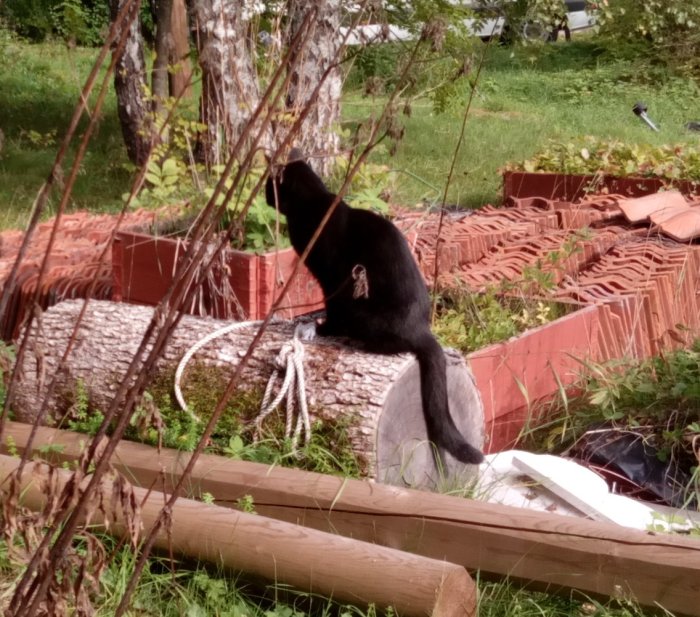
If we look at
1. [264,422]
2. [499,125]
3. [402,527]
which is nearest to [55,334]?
[264,422]

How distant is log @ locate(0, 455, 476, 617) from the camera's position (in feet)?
8.18

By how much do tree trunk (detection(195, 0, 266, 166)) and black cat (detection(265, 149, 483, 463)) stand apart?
1.44 m

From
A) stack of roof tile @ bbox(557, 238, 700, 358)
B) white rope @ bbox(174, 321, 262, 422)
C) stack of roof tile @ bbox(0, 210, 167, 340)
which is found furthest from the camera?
stack of roof tile @ bbox(0, 210, 167, 340)

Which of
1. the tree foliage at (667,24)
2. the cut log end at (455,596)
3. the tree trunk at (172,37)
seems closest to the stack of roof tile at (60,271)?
the cut log end at (455,596)

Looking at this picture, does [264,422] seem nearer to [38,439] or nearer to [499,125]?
[38,439]

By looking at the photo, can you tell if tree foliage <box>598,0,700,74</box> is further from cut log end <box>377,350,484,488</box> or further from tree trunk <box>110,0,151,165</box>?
cut log end <box>377,350,484,488</box>

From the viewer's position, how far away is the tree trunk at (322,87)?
5.74 meters

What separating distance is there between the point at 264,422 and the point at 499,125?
36.2 ft

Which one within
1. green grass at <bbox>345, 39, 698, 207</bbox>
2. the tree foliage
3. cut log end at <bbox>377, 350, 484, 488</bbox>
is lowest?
cut log end at <bbox>377, 350, 484, 488</bbox>

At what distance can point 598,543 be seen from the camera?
2684mm

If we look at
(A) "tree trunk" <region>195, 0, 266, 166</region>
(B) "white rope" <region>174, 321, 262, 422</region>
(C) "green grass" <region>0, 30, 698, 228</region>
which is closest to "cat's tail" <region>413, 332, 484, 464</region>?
(B) "white rope" <region>174, 321, 262, 422</region>

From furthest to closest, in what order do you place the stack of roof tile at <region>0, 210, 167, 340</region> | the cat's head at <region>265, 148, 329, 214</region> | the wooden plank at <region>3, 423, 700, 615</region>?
the stack of roof tile at <region>0, 210, 167, 340</region> < the cat's head at <region>265, 148, 329, 214</region> < the wooden plank at <region>3, 423, 700, 615</region>

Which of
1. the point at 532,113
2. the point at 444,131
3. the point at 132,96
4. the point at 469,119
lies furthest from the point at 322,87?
the point at 532,113

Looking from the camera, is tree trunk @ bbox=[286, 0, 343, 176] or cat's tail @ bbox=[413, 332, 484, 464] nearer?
cat's tail @ bbox=[413, 332, 484, 464]
